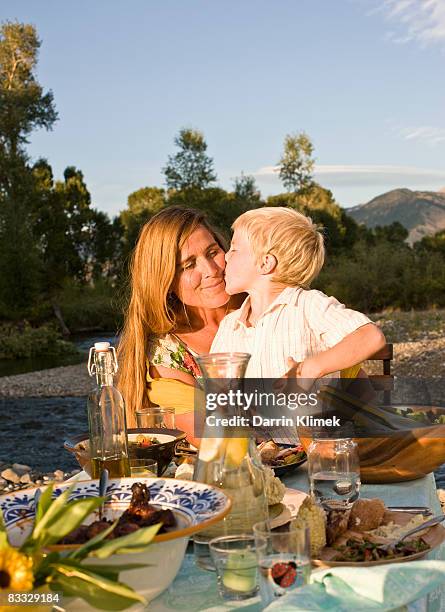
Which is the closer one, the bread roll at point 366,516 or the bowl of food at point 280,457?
the bread roll at point 366,516

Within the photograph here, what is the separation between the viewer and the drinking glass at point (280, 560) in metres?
1.06

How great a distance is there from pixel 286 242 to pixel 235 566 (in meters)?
1.77

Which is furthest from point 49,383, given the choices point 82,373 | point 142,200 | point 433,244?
point 142,200

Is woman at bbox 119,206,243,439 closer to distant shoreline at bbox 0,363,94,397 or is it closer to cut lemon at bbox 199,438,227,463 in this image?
cut lemon at bbox 199,438,227,463

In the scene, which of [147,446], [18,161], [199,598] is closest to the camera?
[199,598]

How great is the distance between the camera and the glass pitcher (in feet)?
4.03

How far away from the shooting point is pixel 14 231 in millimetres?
24484

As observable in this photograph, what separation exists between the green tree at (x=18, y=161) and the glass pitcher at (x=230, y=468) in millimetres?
24016

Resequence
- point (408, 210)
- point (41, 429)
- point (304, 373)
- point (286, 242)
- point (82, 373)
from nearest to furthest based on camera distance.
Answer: point (304, 373)
point (286, 242)
point (41, 429)
point (82, 373)
point (408, 210)

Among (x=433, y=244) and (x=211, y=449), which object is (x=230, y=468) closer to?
(x=211, y=449)

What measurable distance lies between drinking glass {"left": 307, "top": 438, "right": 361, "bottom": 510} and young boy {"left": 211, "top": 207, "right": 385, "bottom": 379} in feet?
3.12

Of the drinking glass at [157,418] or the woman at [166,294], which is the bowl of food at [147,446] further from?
the woman at [166,294]

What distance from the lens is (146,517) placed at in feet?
3.69

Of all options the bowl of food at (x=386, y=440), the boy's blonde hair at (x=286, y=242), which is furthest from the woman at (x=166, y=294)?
the bowl of food at (x=386, y=440)
